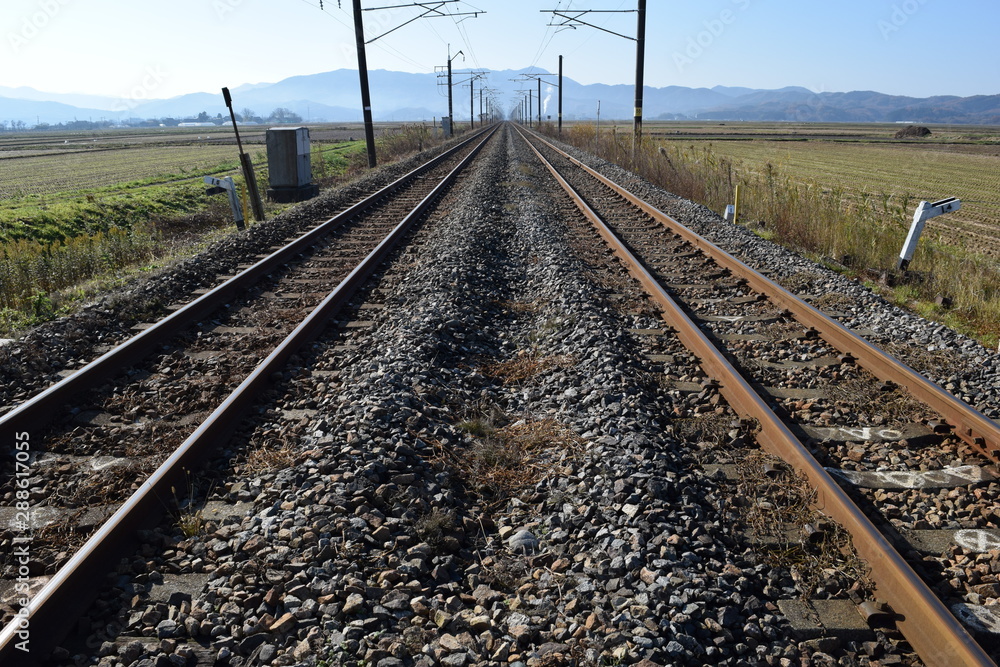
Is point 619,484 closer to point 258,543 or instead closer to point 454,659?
point 454,659

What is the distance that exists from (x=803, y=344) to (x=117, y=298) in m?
7.55

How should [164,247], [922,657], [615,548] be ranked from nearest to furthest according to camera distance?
[922,657]
[615,548]
[164,247]

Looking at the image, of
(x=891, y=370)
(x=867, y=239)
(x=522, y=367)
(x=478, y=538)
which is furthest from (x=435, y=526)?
(x=867, y=239)

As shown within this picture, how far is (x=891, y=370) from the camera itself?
5.16 m

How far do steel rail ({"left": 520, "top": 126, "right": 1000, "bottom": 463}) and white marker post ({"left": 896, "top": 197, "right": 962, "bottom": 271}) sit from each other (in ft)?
8.34

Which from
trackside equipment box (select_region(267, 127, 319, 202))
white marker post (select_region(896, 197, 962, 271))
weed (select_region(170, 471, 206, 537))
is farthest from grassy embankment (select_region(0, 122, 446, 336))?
white marker post (select_region(896, 197, 962, 271))

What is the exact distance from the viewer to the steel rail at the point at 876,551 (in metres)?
2.51

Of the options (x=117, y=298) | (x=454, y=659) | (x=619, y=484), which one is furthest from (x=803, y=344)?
(x=117, y=298)

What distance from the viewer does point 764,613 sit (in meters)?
2.86

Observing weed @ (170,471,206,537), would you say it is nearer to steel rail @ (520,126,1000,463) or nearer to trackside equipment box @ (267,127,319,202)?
steel rail @ (520,126,1000,463)

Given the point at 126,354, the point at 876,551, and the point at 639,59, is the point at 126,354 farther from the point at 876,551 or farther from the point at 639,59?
the point at 639,59

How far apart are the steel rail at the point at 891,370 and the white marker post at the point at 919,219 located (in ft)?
8.34

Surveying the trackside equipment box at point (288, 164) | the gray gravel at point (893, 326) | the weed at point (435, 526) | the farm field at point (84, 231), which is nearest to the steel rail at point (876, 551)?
the gray gravel at point (893, 326)

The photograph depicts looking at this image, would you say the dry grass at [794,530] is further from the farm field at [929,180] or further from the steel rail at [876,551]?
the farm field at [929,180]
